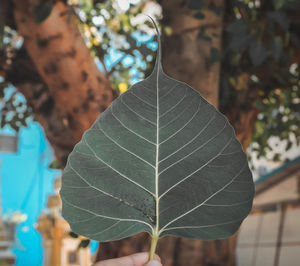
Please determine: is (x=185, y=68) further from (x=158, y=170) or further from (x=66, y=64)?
(x=158, y=170)

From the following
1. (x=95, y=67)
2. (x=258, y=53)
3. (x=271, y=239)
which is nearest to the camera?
(x=258, y=53)

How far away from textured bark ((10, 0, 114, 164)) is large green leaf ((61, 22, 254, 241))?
4.49 feet

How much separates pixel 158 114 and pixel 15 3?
1481 mm

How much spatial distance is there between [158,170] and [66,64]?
4.54 ft

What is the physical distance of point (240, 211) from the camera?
29cm

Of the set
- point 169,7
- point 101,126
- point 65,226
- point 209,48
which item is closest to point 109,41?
point 169,7

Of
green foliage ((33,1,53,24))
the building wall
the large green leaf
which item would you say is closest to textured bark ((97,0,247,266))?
green foliage ((33,1,53,24))

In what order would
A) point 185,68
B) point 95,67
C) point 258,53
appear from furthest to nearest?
point 95,67
point 185,68
point 258,53

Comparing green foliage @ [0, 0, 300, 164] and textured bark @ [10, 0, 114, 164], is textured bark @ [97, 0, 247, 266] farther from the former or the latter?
textured bark @ [10, 0, 114, 164]

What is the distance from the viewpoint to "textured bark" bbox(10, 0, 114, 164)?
1.59 m

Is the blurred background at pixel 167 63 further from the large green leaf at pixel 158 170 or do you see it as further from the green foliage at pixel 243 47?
the large green leaf at pixel 158 170

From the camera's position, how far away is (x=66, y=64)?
1.61 meters

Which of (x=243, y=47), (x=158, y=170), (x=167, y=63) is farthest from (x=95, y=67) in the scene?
(x=158, y=170)

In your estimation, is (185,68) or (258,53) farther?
(185,68)
